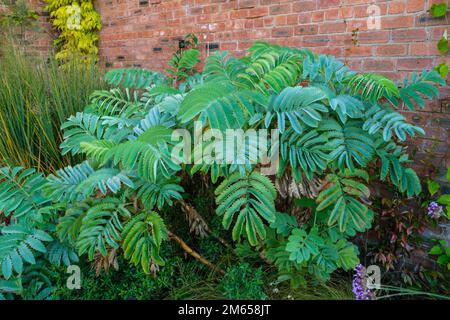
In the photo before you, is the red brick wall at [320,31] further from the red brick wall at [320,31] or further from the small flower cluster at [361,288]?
the small flower cluster at [361,288]

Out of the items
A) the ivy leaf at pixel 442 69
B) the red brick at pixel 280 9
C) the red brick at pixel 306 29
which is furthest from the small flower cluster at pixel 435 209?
the red brick at pixel 280 9

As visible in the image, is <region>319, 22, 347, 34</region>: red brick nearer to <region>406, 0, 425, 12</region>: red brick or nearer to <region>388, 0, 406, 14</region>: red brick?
<region>388, 0, 406, 14</region>: red brick

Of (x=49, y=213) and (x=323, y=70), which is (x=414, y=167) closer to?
(x=323, y=70)

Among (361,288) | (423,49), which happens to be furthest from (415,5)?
(361,288)

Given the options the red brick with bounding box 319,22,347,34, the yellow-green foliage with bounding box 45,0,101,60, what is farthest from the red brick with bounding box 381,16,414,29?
the yellow-green foliage with bounding box 45,0,101,60

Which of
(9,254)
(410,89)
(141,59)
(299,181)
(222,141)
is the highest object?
(141,59)

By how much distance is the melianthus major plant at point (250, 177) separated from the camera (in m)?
1.70

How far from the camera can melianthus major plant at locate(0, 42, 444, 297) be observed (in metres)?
1.70

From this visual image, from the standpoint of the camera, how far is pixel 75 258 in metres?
2.13

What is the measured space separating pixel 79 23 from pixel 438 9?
4519mm

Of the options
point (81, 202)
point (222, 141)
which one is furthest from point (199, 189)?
point (222, 141)

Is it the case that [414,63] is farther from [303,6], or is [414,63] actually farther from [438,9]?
[303,6]

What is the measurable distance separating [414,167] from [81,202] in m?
1.99

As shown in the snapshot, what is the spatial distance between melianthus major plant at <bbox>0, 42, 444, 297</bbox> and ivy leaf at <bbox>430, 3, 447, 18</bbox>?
0.41 metres
